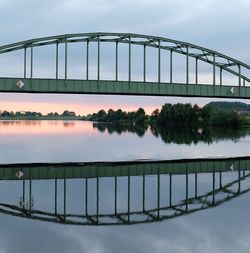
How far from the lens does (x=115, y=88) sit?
182ft

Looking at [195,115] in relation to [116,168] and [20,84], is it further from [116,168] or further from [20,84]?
[116,168]

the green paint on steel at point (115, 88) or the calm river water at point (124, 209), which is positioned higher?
the green paint on steel at point (115, 88)

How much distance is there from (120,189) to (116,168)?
983 cm

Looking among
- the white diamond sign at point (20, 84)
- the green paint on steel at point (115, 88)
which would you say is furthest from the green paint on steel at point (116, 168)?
the white diamond sign at point (20, 84)

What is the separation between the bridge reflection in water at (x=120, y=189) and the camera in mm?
19453

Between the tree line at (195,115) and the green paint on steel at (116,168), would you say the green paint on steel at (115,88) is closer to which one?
the green paint on steel at (116,168)

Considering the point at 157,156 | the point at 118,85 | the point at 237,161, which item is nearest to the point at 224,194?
the point at 237,161

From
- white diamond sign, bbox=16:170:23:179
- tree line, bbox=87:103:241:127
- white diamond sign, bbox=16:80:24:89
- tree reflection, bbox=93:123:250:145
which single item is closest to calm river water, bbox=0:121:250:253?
white diamond sign, bbox=16:170:23:179

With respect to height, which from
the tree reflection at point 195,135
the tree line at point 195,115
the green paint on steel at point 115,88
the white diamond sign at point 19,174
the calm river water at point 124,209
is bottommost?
the calm river water at point 124,209

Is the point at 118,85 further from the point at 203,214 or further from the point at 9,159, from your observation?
the point at 203,214

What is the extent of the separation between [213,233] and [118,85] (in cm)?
4072

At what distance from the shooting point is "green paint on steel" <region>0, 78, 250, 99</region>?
172 feet

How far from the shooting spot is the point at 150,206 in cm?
2091

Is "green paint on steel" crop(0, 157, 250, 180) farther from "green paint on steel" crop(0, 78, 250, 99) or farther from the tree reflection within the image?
the tree reflection
